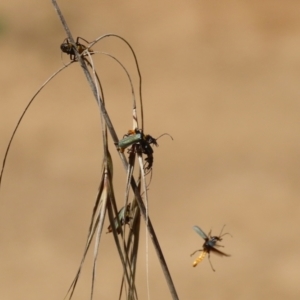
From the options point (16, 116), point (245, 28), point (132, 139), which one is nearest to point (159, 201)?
point (16, 116)

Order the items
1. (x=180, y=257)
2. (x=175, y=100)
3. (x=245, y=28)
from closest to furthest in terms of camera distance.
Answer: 1. (x=180, y=257)
2. (x=175, y=100)
3. (x=245, y=28)

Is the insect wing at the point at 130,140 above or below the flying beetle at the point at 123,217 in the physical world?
above

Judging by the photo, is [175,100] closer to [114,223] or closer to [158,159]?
[158,159]

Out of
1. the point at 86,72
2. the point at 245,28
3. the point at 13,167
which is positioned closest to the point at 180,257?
the point at 13,167

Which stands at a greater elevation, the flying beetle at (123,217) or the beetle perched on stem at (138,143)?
the beetle perched on stem at (138,143)

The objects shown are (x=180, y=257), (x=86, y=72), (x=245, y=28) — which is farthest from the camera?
(x=245, y=28)

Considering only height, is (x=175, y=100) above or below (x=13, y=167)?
above

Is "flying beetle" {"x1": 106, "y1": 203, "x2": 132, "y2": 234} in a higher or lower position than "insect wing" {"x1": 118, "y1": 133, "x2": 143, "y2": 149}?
lower

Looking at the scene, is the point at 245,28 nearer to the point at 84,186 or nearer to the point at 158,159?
the point at 158,159

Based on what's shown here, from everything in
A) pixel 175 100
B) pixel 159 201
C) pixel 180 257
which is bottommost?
pixel 180 257

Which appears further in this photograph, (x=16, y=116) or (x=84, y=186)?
(x=16, y=116)
